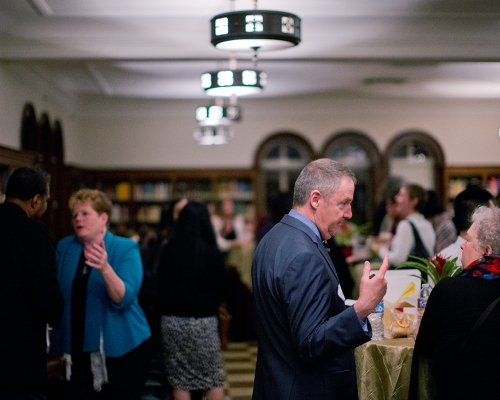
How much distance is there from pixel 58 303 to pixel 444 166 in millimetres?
10670

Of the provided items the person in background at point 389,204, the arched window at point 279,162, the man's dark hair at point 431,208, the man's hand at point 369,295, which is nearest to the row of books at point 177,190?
the arched window at point 279,162

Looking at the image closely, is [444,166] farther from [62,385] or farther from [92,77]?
[62,385]

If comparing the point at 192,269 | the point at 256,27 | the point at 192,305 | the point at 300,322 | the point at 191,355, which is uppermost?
the point at 256,27

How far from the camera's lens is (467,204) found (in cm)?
388

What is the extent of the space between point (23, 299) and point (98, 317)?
54 centimetres

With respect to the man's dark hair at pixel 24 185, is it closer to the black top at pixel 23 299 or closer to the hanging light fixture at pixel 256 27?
the black top at pixel 23 299

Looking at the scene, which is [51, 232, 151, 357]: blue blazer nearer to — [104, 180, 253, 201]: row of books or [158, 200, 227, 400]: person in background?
[158, 200, 227, 400]: person in background

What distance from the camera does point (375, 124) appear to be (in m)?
12.8

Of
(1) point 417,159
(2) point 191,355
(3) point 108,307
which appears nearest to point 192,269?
(2) point 191,355

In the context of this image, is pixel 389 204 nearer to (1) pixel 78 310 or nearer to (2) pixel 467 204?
(2) pixel 467 204

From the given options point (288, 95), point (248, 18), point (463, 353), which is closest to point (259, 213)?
point (288, 95)

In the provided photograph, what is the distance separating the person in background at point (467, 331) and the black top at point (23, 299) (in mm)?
1731

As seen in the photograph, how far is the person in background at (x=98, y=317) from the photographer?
359 centimetres

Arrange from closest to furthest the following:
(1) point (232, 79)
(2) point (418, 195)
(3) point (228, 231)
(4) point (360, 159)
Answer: (1) point (232, 79) < (2) point (418, 195) < (3) point (228, 231) < (4) point (360, 159)
